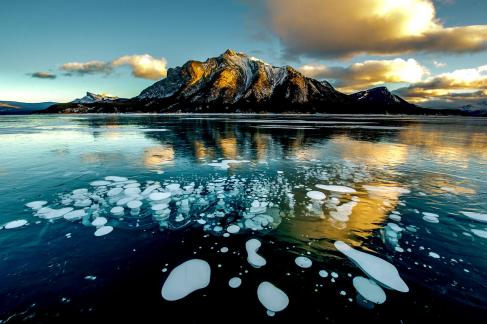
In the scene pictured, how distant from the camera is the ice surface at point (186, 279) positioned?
5.25 m

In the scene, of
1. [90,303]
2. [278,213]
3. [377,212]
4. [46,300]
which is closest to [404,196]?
[377,212]

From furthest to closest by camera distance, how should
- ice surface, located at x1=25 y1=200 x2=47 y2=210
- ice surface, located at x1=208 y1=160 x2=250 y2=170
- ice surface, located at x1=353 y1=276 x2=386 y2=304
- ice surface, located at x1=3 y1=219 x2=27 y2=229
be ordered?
ice surface, located at x1=208 y1=160 x2=250 y2=170 < ice surface, located at x1=25 y1=200 x2=47 y2=210 < ice surface, located at x1=3 y1=219 x2=27 y2=229 < ice surface, located at x1=353 y1=276 x2=386 y2=304

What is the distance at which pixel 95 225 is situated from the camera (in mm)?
7902

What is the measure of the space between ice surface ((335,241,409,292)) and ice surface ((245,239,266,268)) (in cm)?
217

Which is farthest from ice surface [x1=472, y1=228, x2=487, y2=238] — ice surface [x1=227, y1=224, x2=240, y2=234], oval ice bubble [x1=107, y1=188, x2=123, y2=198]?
oval ice bubble [x1=107, y1=188, x2=123, y2=198]

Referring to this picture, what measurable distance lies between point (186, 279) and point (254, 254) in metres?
1.83

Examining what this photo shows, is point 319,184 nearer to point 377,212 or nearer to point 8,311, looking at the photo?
point 377,212

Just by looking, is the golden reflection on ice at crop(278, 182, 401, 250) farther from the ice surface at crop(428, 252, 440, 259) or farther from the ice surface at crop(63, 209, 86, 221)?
the ice surface at crop(63, 209, 86, 221)

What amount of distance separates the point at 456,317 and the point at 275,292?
3327mm

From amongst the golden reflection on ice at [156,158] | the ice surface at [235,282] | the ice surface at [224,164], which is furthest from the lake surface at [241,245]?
the golden reflection on ice at [156,158]

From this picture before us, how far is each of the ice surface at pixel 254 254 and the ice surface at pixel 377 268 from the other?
2.17m

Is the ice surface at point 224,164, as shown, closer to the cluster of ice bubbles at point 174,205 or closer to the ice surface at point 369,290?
the cluster of ice bubbles at point 174,205

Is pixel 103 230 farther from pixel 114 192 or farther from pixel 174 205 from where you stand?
pixel 114 192

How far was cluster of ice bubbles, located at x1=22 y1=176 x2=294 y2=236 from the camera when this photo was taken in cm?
814
